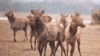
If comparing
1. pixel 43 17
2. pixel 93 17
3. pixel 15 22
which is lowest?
pixel 93 17

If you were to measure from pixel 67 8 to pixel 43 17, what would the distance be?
1224 cm

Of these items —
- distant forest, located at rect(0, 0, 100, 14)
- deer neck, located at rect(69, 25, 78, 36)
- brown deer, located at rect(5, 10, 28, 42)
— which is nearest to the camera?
deer neck, located at rect(69, 25, 78, 36)

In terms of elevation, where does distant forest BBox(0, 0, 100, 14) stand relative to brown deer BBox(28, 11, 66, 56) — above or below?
below

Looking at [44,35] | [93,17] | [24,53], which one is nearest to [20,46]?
[24,53]

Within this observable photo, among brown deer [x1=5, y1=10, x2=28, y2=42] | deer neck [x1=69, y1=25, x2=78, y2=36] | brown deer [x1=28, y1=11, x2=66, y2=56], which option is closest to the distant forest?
brown deer [x1=5, y1=10, x2=28, y2=42]

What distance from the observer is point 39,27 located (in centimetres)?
842

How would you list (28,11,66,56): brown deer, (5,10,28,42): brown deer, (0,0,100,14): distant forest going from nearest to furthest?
(28,11,66,56): brown deer
(5,10,28,42): brown deer
(0,0,100,14): distant forest

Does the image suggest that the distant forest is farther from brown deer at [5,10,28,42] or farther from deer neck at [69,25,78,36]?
deer neck at [69,25,78,36]

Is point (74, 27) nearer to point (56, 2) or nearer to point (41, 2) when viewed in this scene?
point (41, 2)

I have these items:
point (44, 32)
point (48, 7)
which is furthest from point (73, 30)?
point (48, 7)

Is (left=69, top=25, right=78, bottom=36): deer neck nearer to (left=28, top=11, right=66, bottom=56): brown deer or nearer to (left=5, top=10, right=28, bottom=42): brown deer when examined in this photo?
(left=28, top=11, right=66, bottom=56): brown deer

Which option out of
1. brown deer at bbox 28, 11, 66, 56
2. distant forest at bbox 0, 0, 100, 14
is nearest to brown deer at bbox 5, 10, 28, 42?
→ distant forest at bbox 0, 0, 100, 14

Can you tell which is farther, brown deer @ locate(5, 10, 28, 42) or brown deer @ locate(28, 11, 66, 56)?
brown deer @ locate(5, 10, 28, 42)

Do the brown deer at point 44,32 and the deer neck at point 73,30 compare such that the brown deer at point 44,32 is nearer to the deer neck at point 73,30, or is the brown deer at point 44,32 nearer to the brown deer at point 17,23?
the deer neck at point 73,30
